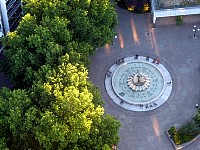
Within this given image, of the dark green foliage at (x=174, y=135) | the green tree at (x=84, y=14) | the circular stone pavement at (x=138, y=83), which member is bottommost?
the dark green foliage at (x=174, y=135)

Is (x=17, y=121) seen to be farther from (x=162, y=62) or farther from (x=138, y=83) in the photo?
(x=162, y=62)

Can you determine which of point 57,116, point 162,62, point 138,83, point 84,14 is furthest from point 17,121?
point 162,62

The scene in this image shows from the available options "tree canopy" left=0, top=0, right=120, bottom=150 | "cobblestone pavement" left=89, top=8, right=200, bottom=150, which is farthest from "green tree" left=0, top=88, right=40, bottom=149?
"cobblestone pavement" left=89, top=8, right=200, bottom=150

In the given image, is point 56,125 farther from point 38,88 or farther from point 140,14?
point 140,14

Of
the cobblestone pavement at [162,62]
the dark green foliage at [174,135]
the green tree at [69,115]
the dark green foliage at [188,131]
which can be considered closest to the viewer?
the green tree at [69,115]

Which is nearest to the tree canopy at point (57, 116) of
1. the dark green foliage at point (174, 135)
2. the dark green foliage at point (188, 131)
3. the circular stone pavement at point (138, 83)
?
the dark green foliage at point (174, 135)

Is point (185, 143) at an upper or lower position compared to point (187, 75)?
lower

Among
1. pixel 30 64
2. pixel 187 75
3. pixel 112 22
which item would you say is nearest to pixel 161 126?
pixel 187 75

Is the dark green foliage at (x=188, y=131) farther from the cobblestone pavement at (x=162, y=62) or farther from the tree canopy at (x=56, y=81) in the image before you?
the tree canopy at (x=56, y=81)
